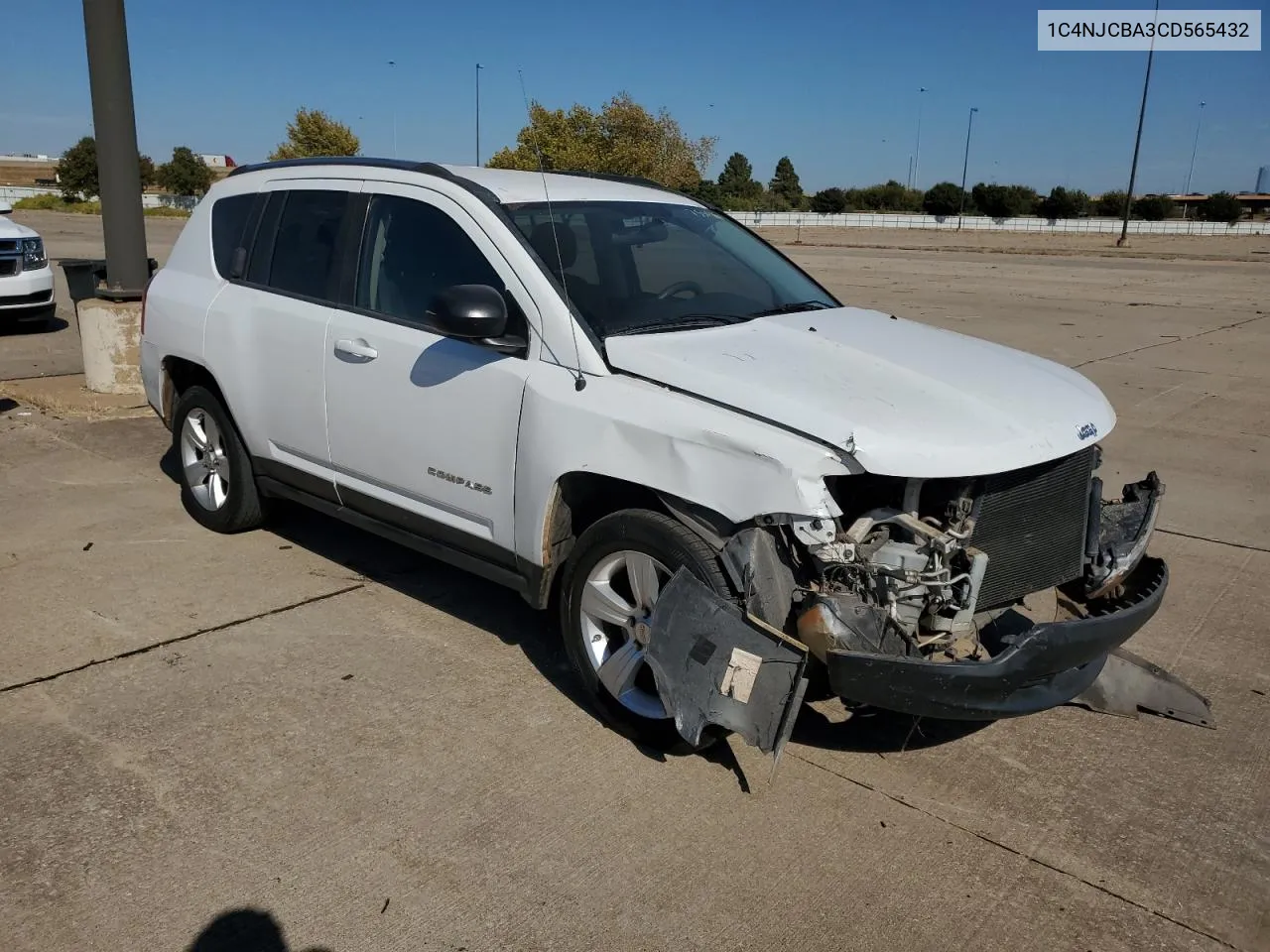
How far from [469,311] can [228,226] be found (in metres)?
2.42

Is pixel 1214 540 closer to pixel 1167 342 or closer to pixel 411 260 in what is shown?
pixel 411 260

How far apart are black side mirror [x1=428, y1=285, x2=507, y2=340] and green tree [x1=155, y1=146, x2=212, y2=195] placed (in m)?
82.0

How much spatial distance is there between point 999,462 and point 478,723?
2013 millimetres

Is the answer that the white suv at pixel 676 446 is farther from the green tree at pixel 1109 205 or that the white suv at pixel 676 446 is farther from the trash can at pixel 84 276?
the green tree at pixel 1109 205

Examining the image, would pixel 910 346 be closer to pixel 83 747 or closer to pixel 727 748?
pixel 727 748

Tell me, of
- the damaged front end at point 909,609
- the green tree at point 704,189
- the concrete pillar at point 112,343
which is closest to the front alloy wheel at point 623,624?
the damaged front end at point 909,609


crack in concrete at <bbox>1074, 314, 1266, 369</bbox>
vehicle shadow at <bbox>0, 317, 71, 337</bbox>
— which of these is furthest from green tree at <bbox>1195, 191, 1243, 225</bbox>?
vehicle shadow at <bbox>0, 317, 71, 337</bbox>

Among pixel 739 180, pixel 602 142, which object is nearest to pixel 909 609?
pixel 602 142

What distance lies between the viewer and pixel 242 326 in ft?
16.6

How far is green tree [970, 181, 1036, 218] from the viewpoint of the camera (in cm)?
7962

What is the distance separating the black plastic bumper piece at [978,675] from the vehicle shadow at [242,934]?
1.65 m

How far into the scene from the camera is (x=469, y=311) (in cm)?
366

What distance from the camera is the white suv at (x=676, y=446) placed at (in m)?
3.14

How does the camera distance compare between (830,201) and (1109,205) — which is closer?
(1109,205)
